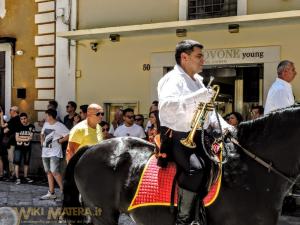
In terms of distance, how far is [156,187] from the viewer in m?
4.97

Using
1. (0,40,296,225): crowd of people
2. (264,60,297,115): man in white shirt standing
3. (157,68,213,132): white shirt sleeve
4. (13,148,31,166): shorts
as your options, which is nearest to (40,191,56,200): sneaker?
(0,40,296,225): crowd of people

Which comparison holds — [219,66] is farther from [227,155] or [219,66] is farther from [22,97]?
[227,155]

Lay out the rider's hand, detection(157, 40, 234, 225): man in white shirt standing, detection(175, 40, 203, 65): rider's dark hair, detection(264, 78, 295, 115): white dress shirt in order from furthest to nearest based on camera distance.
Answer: detection(264, 78, 295, 115): white dress shirt < detection(175, 40, 203, 65): rider's dark hair < detection(157, 40, 234, 225): man in white shirt standing < the rider's hand

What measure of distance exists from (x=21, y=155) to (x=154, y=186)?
942cm

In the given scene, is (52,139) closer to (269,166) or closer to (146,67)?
(146,67)

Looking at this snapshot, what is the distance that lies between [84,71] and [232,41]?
4620 mm

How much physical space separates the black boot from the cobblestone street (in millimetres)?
3791

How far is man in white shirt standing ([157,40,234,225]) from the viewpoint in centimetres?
461

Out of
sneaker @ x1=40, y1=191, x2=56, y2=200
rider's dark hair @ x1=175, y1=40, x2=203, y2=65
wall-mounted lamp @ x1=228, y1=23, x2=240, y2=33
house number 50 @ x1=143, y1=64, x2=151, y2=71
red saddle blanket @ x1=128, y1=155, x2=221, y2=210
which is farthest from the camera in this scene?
house number 50 @ x1=143, y1=64, x2=151, y2=71

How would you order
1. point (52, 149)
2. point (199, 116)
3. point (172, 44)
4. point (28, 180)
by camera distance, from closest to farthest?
point (199, 116)
point (52, 149)
point (172, 44)
point (28, 180)

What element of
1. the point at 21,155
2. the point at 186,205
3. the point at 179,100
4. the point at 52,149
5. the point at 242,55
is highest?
the point at 242,55

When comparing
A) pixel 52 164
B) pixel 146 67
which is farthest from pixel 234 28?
pixel 52 164

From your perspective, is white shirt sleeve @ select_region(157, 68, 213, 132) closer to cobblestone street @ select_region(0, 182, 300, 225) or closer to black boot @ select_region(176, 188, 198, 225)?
black boot @ select_region(176, 188, 198, 225)

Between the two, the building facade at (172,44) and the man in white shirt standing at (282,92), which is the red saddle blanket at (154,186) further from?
the building facade at (172,44)
